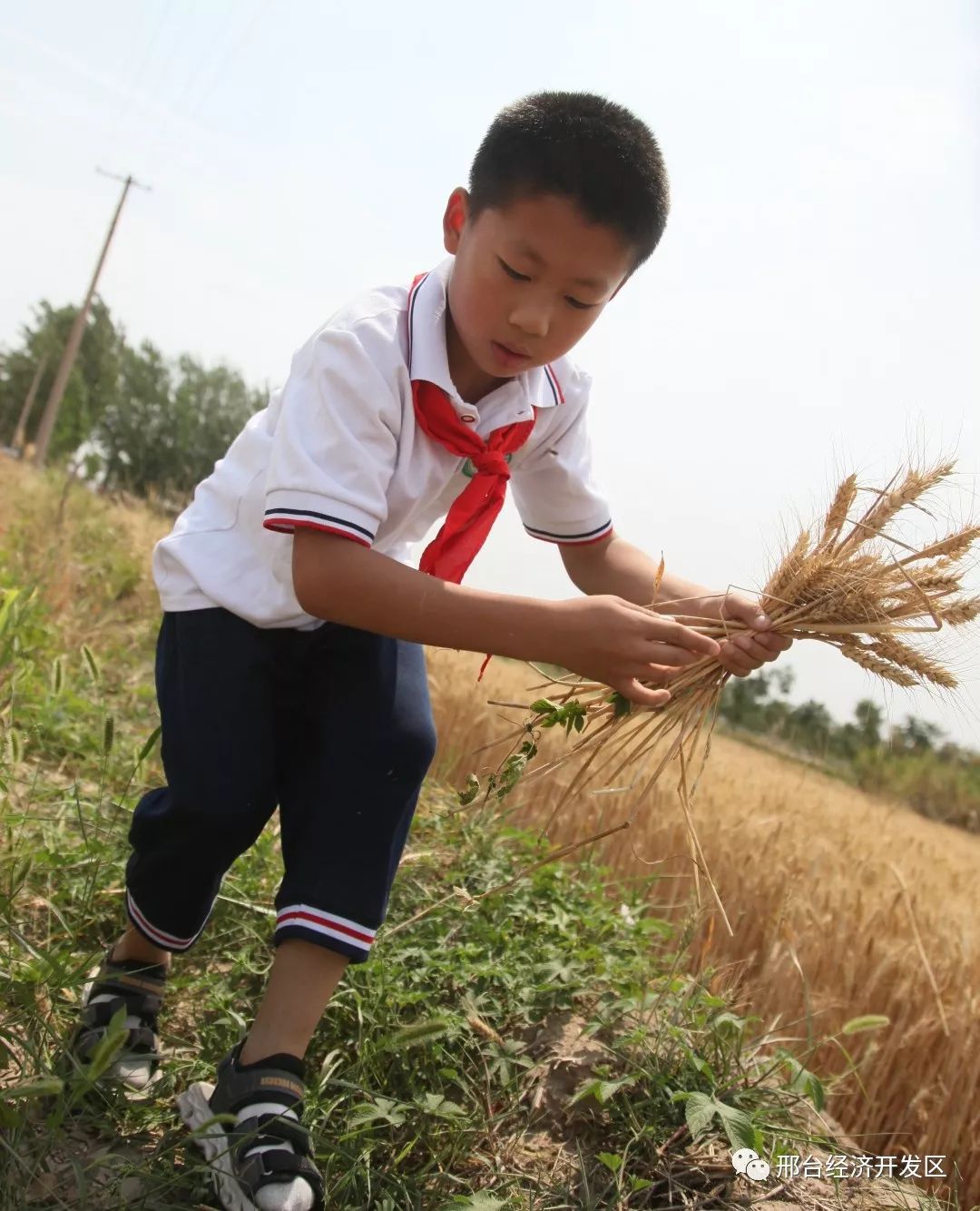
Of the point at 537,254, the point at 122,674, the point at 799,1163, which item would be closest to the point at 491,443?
the point at 537,254

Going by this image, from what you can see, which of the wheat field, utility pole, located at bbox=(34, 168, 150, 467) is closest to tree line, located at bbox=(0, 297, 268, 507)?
utility pole, located at bbox=(34, 168, 150, 467)

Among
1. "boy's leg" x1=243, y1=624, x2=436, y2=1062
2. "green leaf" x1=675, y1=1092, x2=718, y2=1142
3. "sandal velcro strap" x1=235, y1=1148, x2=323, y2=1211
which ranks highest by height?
"boy's leg" x1=243, y1=624, x2=436, y2=1062

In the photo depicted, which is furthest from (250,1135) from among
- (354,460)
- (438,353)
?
(438,353)

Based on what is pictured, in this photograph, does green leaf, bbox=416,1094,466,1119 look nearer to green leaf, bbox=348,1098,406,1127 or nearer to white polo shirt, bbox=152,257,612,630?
green leaf, bbox=348,1098,406,1127

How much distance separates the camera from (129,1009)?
2098 millimetres

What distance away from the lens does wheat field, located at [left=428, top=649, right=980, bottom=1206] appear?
321 cm

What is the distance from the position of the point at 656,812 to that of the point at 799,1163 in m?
2.43

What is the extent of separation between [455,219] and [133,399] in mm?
44407

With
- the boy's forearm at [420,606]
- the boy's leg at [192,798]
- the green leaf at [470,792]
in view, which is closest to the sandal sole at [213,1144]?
the boy's leg at [192,798]

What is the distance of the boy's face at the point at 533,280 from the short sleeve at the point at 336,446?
21 centimetres

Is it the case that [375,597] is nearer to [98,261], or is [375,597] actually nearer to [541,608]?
[541,608]

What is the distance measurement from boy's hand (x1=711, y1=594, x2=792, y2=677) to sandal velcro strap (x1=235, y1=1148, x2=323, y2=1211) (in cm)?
112

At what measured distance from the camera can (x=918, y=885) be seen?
4.70m

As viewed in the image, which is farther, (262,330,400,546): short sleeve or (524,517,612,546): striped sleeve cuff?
(524,517,612,546): striped sleeve cuff
